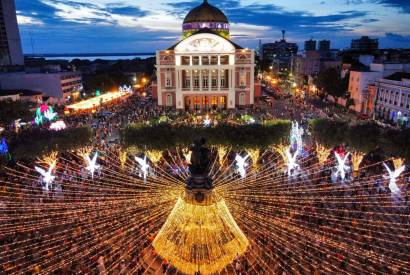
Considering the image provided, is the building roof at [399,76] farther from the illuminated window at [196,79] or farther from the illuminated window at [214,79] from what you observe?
the illuminated window at [196,79]

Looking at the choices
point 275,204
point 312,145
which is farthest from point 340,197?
point 312,145

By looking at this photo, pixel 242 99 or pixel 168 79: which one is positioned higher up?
pixel 168 79

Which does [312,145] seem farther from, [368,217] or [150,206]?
[150,206]

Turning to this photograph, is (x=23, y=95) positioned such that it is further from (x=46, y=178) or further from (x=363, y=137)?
(x=363, y=137)

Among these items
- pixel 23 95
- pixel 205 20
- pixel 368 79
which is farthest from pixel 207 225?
pixel 205 20

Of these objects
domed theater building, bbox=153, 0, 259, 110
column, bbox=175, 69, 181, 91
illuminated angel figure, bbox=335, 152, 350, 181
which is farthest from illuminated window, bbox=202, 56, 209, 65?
illuminated angel figure, bbox=335, 152, 350, 181

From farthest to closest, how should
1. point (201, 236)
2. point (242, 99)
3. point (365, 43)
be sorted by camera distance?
point (365, 43)
point (242, 99)
point (201, 236)

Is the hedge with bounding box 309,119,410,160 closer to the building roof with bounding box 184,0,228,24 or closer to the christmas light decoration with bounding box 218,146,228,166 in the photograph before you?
the christmas light decoration with bounding box 218,146,228,166
